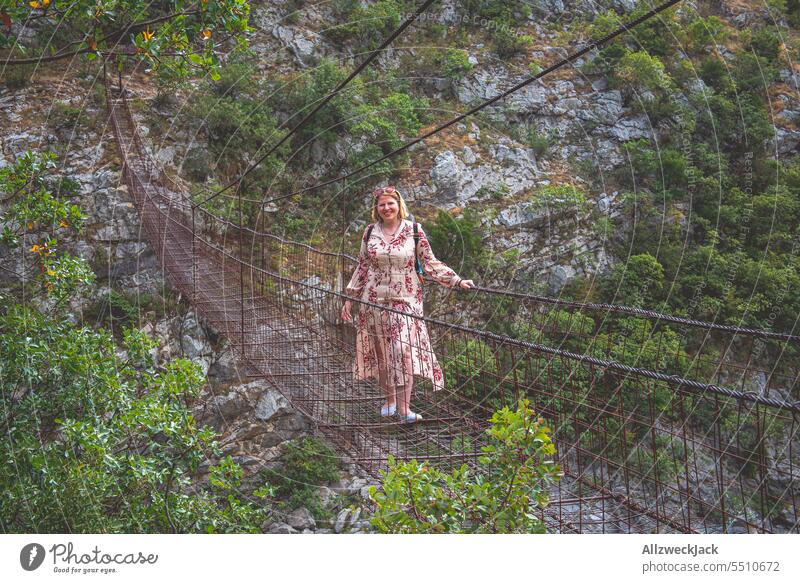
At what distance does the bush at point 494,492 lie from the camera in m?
1.06

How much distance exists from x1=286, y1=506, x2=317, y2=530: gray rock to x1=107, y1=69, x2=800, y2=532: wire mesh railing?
1.44 metres

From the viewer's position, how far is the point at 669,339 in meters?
5.84

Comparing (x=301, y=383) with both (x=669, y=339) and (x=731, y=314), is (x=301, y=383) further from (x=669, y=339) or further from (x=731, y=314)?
(x=731, y=314)

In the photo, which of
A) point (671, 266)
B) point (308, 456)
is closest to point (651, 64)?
point (671, 266)

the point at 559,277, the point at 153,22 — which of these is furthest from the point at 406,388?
the point at 559,277

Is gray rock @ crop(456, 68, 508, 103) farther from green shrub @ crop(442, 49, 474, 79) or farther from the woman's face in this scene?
the woman's face

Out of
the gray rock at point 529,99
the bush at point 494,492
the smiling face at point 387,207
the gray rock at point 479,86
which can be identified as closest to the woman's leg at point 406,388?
the smiling face at point 387,207

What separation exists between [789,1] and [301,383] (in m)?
9.94

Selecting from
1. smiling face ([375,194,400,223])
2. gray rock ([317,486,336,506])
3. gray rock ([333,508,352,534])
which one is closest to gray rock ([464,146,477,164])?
gray rock ([317,486,336,506])

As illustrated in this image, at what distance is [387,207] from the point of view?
6.65ft

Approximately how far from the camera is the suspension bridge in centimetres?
140

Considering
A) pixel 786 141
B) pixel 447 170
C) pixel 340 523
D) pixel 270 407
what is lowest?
pixel 340 523

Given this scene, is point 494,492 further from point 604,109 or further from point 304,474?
point 604,109

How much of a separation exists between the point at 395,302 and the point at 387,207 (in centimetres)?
36
